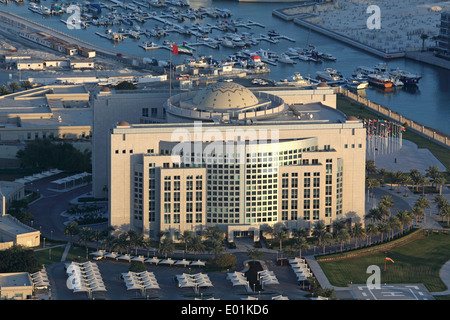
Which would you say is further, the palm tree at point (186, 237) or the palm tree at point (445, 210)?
the palm tree at point (445, 210)

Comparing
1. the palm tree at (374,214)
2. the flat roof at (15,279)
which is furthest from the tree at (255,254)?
the flat roof at (15,279)

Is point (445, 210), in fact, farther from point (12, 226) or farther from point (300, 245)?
point (12, 226)

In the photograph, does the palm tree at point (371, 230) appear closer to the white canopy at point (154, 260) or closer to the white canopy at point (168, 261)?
the white canopy at point (168, 261)

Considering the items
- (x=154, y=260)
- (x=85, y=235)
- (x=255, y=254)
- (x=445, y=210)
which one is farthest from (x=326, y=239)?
(x=85, y=235)

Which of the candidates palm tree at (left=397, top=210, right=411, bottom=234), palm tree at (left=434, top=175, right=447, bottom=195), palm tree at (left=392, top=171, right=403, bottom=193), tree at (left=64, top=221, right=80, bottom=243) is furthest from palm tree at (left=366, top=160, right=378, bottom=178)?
tree at (left=64, top=221, right=80, bottom=243)
